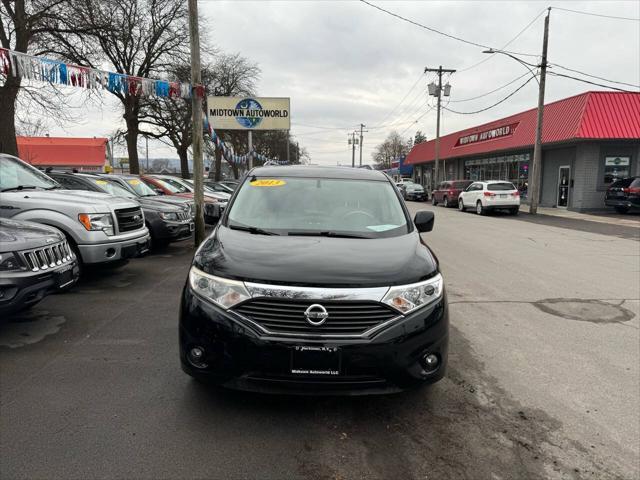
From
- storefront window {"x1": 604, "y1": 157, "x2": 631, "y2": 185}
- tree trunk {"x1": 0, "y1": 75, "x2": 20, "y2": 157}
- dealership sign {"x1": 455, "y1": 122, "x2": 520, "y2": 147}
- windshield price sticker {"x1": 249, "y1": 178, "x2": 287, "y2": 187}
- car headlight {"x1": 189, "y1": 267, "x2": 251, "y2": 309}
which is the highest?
dealership sign {"x1": 455, "y1": 122, "x2": 520, "y2": 147}

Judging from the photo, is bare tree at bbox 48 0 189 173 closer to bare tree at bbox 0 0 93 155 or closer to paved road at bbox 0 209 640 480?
bare tree at bbox 0 0 93 155

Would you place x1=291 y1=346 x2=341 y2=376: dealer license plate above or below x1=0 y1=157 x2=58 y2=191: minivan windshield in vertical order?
below

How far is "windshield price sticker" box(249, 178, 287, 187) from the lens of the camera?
4398 mm

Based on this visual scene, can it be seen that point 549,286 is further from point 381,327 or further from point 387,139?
point 387,139

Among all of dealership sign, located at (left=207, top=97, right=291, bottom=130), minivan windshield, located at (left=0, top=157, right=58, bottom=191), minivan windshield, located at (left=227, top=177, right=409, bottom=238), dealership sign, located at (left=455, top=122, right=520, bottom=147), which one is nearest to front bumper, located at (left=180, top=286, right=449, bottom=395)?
minivan windshield, located at (left=227, top=177, right=409, bottom=238)

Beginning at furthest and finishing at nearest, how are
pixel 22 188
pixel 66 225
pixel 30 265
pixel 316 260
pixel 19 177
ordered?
pixel 19 177
pixel 22 188
pixel 66 225
pixel 30 265
pixel 316 260

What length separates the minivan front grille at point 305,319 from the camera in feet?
9.05

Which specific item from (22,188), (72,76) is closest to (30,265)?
(22,188)

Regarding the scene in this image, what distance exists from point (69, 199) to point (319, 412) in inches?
205

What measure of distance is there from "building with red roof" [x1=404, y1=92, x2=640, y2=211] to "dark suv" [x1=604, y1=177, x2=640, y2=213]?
175 centimetres

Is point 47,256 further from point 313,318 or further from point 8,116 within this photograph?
point 8,116

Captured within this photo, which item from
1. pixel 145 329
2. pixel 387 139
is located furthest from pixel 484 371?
pixel 387 139

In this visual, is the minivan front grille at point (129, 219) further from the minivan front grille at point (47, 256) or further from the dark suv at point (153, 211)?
the minivan front grille at point (47, 256)

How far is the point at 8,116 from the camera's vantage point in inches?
617
